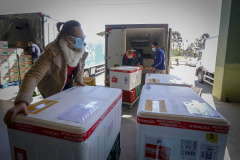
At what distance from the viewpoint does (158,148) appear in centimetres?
97

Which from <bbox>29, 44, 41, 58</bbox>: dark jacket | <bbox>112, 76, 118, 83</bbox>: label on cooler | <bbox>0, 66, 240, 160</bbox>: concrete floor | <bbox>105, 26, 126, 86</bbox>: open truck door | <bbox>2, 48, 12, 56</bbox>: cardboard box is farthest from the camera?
<bbox>29, 44, 41, 58</bbox>: dark jacket

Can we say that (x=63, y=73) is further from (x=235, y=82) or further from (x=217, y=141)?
(x=235, y=82)

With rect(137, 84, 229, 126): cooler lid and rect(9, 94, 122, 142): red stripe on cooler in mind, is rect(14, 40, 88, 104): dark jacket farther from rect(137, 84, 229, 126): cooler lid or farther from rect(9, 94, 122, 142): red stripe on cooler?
rect(137, 84, 229, 126): cooler lid

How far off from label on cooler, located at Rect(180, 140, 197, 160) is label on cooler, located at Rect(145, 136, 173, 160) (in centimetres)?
7

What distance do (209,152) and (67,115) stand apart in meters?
0.92

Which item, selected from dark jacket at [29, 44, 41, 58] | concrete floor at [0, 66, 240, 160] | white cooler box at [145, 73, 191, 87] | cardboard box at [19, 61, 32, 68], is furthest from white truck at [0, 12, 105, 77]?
white cooler box at [145, 73, 191, 87]

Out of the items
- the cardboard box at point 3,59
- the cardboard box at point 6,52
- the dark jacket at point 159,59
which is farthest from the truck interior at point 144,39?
the cardboard box at point 3,59

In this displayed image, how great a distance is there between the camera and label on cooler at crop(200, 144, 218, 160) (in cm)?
90

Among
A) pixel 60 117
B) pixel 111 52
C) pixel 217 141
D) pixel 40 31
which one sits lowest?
pixel 217 141

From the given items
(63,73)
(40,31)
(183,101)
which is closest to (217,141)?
(183,101)

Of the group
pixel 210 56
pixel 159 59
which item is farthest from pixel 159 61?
pixel 210 56

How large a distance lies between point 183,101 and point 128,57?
419cm

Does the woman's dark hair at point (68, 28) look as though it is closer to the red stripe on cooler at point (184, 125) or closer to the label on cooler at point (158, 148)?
the red stripe on cooler at point (184, 125)

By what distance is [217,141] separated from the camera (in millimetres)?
892
